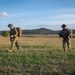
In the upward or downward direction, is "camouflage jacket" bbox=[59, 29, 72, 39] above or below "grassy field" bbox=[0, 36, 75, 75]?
above

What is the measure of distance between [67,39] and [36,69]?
576 centimetres

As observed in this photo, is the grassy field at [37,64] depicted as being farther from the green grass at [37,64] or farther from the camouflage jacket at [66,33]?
the camouflage jacket at [66,33]

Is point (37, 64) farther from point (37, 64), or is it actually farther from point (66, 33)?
point (66, 33)

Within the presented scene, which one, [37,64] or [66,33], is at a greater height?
[66,33]

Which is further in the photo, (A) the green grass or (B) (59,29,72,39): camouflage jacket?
(B) (59,29,72,39): camouflage jacket

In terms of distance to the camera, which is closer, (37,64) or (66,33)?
(37,64)

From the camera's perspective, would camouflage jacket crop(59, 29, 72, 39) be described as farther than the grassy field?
Yes

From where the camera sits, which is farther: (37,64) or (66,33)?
(66,33)

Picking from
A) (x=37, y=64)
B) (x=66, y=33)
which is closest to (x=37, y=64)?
(x=37, y=64)

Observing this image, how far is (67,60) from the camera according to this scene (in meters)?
12.9

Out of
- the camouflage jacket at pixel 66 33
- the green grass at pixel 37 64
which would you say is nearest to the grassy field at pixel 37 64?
the green grass at pixel 37 64

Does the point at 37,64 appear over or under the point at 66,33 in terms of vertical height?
under

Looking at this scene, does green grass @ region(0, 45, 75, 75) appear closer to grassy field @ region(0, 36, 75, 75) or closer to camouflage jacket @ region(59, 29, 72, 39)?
grassy field @ region(0, 36, 75, 75)

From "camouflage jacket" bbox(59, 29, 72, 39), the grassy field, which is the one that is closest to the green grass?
the grassy field
